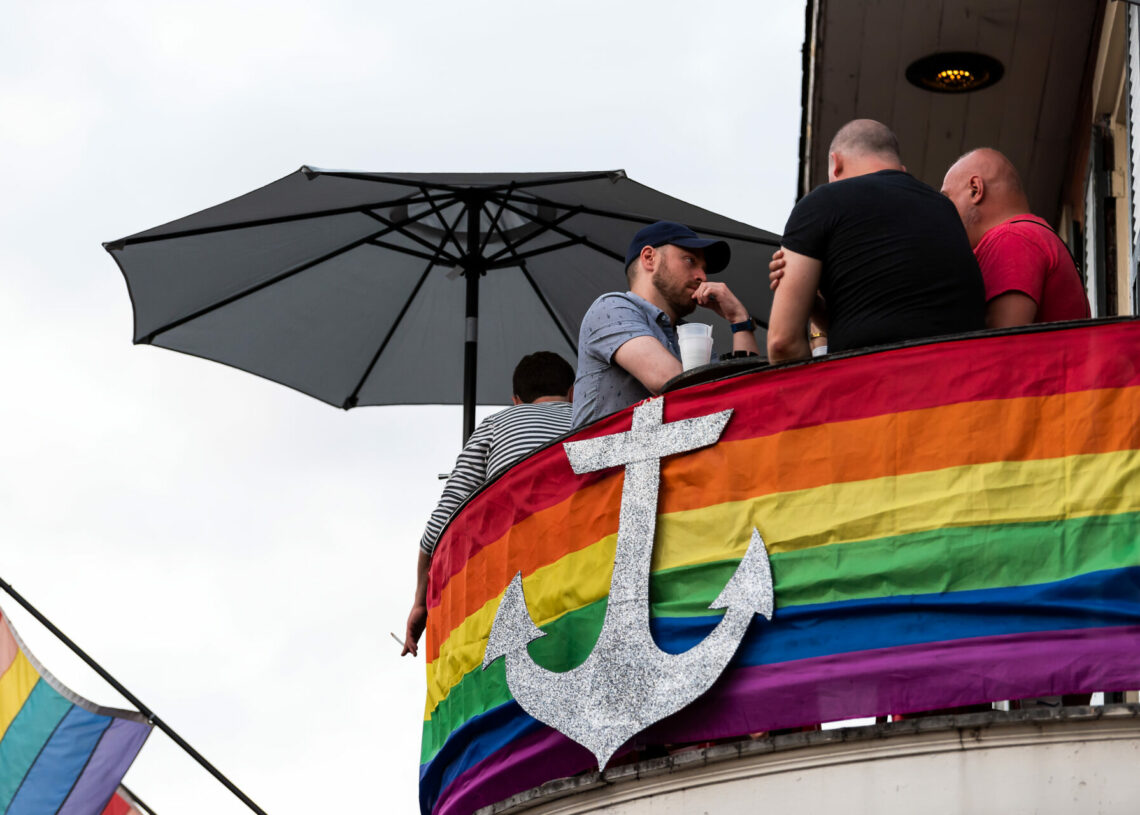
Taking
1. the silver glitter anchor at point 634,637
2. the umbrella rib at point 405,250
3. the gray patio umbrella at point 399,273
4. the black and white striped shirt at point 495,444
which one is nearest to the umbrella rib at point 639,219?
the gray patio umbrella at point 399,273

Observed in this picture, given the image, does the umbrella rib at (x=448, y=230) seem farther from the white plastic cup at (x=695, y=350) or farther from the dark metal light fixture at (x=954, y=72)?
the white plastic cup at (x=695, y=350)

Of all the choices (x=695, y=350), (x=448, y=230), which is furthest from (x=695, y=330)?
(x=448, y=230)

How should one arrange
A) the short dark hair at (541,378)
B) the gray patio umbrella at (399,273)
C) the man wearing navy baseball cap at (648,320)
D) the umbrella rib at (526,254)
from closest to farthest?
the man wearing navy baseball cap at (648,320), the short dark hair at (541,378), the gray patio umbrella at (399,273), the umbrella rib at (526,254)

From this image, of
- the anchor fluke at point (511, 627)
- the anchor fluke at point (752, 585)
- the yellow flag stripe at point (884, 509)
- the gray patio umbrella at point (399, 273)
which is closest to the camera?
the yellow flag stripe at point (884, 509)

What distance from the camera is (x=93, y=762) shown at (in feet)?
32.4

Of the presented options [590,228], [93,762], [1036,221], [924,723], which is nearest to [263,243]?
[590,228]

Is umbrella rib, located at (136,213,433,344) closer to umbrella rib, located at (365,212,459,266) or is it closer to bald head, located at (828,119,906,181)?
umbrella rib, located at (365,212,459,266)

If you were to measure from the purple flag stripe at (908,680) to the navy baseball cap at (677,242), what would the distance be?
181cm

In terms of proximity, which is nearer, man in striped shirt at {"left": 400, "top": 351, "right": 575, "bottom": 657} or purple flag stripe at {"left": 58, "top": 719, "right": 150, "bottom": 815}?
man in striped shirt at {"left": 400, "top": 351, "right": 575, "bottom": 657}

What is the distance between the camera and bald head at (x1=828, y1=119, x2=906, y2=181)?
5453 millimetres

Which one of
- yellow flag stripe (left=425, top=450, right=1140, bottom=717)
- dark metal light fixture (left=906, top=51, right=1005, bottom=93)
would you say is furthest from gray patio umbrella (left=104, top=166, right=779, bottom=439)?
yellow flag stripe (left=425, top=450, right=1140, bottom=717)

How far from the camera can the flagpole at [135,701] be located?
34.1ft

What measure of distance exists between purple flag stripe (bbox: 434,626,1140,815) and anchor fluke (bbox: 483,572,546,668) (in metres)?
0.53

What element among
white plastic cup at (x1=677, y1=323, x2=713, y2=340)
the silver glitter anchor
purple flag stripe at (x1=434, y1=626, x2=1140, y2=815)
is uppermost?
white plastic cup at (x1=677, y1=323, x2=713, y2=340)
